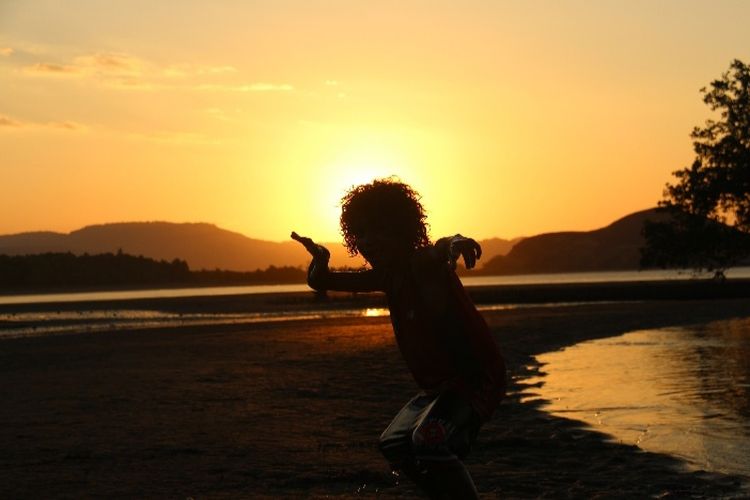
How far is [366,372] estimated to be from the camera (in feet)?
60.8

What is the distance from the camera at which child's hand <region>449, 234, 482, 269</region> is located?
4969mm

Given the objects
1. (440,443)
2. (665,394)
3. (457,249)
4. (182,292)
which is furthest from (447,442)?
(182,292)

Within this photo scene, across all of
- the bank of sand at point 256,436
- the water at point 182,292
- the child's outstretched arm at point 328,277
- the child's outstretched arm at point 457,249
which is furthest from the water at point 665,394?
the water at point 182,292

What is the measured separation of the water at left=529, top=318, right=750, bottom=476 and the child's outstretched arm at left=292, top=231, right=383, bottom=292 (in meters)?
4.61

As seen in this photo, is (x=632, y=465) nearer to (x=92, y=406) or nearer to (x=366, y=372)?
(x=92, y=406)

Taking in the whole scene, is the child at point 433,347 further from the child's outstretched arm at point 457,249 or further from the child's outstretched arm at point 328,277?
the child's outstretched arm at point 328,277

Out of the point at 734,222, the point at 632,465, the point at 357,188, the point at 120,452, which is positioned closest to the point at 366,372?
the point at 120,452

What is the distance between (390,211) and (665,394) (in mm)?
9671

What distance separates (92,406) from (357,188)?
960 cm

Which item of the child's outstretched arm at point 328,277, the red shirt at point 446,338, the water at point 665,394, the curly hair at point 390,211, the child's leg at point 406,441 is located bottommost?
the water at point 665,394

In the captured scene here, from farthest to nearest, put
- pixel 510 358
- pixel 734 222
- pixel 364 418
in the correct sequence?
pixel 734 222, pixel 510 358, pixel 364 418

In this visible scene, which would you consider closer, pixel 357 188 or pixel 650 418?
pixel 357 188

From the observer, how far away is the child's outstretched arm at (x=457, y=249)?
497 cm

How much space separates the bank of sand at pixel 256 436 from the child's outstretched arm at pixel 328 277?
272cm
